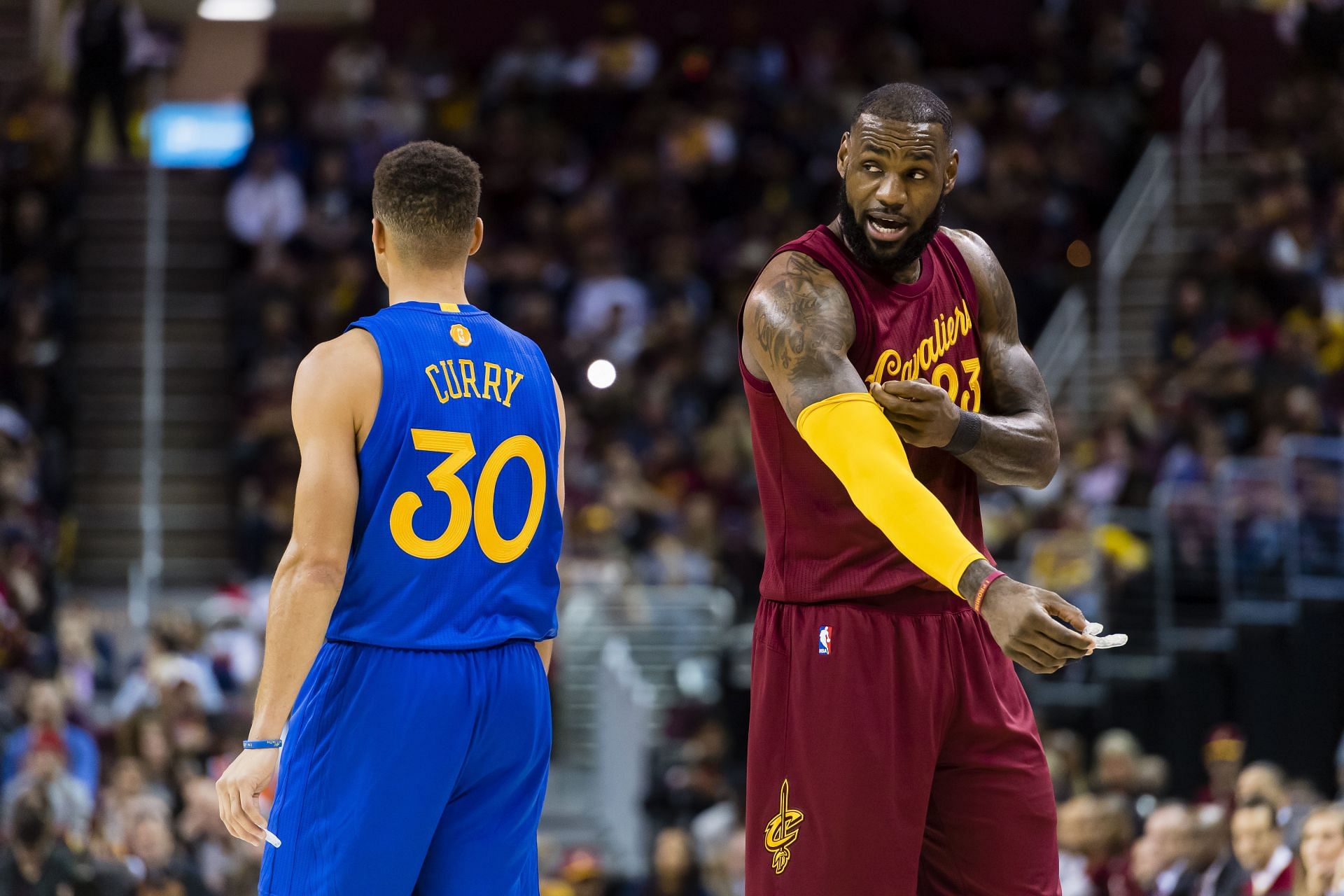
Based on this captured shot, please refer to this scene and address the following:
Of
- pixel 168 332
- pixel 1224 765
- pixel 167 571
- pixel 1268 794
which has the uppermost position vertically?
pixel 168 332

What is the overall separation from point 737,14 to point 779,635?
15.5 metres

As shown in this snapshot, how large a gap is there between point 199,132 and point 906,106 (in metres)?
17.6

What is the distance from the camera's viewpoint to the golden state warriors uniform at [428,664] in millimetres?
4359

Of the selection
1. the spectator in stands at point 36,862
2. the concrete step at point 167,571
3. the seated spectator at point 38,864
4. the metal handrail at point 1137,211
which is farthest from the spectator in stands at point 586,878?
the metal handrail at point 1137,211

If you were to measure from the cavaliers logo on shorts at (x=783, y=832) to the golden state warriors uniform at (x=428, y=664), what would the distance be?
24.1 inches

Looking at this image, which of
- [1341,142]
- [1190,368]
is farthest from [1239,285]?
[1341,142]

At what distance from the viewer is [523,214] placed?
703 inches

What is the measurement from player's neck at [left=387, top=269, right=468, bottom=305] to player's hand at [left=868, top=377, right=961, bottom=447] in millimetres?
1058

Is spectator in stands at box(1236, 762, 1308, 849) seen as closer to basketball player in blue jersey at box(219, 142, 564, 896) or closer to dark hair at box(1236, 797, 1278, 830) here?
dark hair at box(1236, 797, 1278, 830)

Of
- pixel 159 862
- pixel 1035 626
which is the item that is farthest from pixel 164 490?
pixel 1035 626

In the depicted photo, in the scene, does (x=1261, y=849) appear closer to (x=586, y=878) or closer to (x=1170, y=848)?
(x=1170, y=848)

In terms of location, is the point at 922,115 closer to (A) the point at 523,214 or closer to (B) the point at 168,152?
(A) the point at 523,214

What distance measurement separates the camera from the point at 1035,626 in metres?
4.04

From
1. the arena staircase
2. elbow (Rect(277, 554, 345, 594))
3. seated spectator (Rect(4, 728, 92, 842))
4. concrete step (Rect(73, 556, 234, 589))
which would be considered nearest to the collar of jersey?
elbow (Rect(277, 554, 345, 594))
